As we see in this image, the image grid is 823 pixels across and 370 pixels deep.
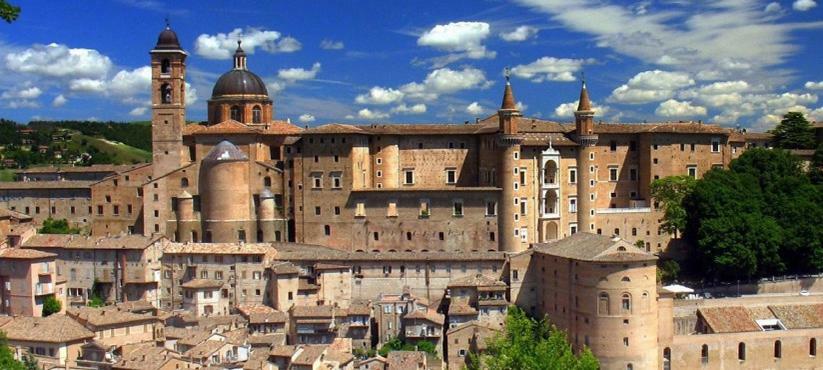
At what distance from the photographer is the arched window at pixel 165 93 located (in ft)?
193

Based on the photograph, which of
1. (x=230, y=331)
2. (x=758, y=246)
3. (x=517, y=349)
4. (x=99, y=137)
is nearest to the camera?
(x=517, y=349)

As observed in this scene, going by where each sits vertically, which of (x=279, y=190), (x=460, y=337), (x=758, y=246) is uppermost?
(x=279, y=190)

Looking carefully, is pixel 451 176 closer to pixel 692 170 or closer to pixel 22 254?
pixel 692 170

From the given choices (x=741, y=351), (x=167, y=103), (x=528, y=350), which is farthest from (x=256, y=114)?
(x=741, y=351)

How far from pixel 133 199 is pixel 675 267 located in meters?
33.2

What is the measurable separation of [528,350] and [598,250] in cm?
612

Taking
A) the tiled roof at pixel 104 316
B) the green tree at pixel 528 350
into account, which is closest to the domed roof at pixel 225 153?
the tiled roof at pixel 104 316

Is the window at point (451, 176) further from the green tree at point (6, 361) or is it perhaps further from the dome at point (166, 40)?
the green tree at point (6, 361)

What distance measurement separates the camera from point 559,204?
56.9m

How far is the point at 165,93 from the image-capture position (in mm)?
58969

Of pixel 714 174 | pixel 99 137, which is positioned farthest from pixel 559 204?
pixel 99 137

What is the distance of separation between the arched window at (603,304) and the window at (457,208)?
12.6 m

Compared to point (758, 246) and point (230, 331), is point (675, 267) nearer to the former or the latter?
point (758, 246)

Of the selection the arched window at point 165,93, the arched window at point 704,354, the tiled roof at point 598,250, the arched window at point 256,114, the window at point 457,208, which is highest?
the arched window at point 165,93
